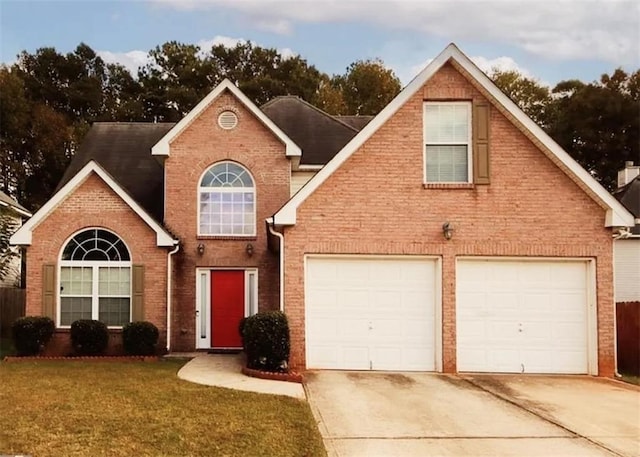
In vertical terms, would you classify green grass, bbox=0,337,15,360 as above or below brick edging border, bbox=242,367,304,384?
below

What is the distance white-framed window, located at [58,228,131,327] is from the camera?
1623 cm

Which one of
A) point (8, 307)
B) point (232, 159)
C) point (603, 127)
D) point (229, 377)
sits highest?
point (603, 127)

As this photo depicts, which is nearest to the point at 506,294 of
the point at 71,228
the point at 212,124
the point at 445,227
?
the point at 445,227

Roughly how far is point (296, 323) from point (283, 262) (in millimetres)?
1261

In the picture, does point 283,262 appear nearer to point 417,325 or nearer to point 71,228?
point 417,325

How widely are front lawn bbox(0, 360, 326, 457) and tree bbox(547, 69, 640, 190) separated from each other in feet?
120

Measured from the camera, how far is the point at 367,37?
1487 centimetres

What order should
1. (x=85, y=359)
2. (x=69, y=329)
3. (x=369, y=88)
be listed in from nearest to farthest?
1. (x=85, y=359)
2. (x=69, y=329)
3. (x=369, y=88)

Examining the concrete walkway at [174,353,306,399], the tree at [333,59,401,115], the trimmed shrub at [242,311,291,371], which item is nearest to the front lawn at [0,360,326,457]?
the concrete walkway at [174,353,306,399]

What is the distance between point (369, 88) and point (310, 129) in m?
24.6

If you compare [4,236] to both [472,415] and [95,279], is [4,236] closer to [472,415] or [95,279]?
[95,279]

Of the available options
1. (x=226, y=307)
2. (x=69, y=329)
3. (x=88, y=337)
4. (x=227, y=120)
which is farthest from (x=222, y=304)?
(x=227, y=120)

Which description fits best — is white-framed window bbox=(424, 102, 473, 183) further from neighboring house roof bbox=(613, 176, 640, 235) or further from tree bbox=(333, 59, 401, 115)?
tree bbox=(333, 59, 401, 115)

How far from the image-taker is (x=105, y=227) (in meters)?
16.2
